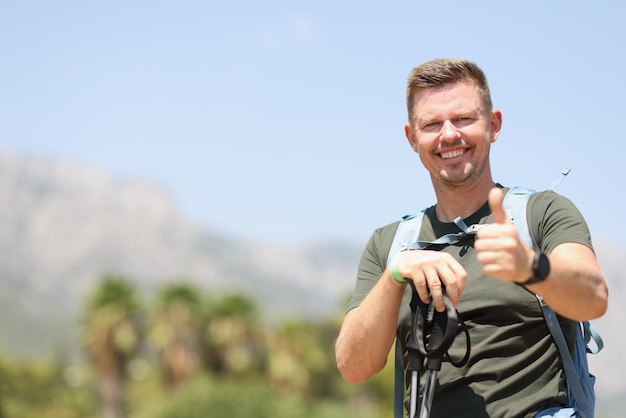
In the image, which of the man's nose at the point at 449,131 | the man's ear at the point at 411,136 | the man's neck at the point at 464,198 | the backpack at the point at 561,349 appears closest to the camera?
the backpack at the point at 561,349

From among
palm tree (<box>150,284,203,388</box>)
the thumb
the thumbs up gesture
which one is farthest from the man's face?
palm tree (<box>150,284,203,388</box>)

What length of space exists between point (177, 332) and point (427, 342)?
144 ft

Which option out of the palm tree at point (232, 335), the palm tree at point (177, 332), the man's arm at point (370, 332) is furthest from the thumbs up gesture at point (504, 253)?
the palm tree at point (232, 335)

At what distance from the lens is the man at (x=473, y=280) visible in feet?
9.34

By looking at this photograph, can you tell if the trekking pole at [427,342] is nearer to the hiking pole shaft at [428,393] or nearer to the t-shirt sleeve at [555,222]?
the hiking pole shaft at [428,393]

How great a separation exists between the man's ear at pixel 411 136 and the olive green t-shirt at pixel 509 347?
1.73 ft

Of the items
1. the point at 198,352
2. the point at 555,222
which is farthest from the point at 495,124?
the point at 198,352

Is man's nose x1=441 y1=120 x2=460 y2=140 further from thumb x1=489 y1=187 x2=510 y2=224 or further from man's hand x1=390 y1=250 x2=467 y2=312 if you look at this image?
thumb x1=489 y1=187 x2=510 y2=224

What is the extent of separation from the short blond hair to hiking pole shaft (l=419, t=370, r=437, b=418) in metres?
1.04

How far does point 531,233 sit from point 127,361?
1776 inches

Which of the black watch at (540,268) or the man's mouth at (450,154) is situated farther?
the man's mouth at (450,154)

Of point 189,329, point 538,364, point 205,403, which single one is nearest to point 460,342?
point 538,364

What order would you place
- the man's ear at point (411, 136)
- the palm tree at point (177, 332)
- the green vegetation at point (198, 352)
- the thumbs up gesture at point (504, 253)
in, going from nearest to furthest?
the thumbs up gesture at point (504, 253)
the man's ear at point (411, 136)
the green vegetation at point (198, 352)
the palm tree at point (177, 332)

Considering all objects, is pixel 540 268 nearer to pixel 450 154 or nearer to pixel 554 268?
pixel 554 268
